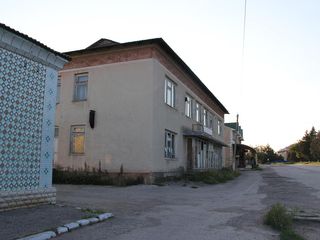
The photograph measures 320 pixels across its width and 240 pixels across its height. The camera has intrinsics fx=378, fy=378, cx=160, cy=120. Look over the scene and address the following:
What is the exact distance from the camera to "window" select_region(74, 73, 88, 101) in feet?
69.3

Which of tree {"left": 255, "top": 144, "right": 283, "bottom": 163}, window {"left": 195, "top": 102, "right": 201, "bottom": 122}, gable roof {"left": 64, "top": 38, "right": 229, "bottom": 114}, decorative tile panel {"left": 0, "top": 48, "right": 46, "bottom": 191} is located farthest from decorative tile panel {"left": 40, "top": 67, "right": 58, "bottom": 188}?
tree {"left": 255, "top": 144, "right": 283, "bottom": 163}

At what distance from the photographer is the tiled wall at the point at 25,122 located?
838 centimetres

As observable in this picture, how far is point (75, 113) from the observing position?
2094 cm

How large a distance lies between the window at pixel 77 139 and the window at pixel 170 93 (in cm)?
503

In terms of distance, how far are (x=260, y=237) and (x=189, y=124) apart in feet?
64.0

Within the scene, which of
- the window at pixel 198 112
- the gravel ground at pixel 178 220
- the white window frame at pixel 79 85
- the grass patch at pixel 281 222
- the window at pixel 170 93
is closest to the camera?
the gravel ground at pixel 178 220

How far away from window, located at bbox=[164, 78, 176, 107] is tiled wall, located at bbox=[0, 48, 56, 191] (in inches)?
467

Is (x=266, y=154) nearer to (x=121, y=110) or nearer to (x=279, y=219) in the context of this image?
(x=121, y=110)

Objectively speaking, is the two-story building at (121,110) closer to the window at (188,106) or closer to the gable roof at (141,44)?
the gable roof at (141,44)

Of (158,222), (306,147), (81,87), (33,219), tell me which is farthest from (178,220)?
(306,147)

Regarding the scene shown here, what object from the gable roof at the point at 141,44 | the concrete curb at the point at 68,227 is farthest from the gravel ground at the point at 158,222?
the gable roof at the point at 141,44

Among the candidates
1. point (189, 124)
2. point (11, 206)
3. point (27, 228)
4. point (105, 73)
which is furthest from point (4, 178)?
point (189, 124)

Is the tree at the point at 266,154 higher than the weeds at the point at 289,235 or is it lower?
higher

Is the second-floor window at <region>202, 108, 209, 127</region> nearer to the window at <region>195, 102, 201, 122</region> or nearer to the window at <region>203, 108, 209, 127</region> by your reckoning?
the window at <region>203, 108, 209, 127</region>
